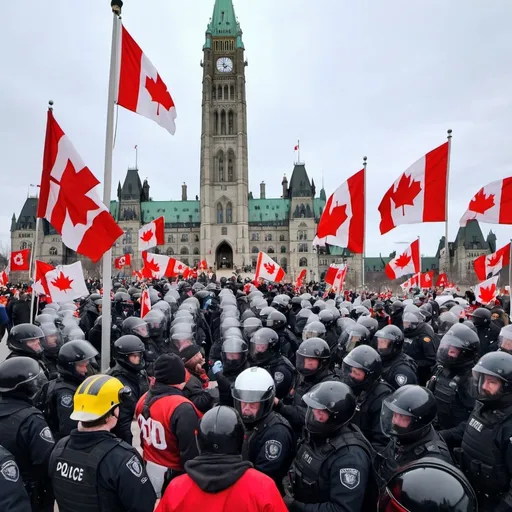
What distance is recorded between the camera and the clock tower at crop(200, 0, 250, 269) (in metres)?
75.9

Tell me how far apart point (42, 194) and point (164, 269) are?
1087 cm

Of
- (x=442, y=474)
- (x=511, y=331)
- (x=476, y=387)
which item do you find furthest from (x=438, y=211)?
(x=442, y=474)

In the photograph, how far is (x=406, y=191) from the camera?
10.0 metres

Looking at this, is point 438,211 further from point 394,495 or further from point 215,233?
point 215,233

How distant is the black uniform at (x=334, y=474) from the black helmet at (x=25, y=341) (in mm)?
3586

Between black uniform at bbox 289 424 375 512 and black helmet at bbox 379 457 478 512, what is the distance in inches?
26.9

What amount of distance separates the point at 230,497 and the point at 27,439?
2001mm

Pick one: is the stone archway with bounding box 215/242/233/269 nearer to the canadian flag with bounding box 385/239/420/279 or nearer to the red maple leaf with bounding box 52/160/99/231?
the canadian flag with bounding box 385/239/420/279

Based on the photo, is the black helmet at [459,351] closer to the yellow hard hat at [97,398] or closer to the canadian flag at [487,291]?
the yellow hard hat at [97,398]

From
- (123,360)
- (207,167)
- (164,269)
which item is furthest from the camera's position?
(207,167)

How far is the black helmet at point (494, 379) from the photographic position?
3.50 m

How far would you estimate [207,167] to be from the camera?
7575 centimetres

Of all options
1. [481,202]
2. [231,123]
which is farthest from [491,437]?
[231,123]

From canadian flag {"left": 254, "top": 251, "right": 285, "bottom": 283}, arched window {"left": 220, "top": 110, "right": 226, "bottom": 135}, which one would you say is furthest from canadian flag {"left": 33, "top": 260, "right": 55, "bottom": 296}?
arched window {"left": 220, "top": 110, "right": 226, "bottom": 135}
